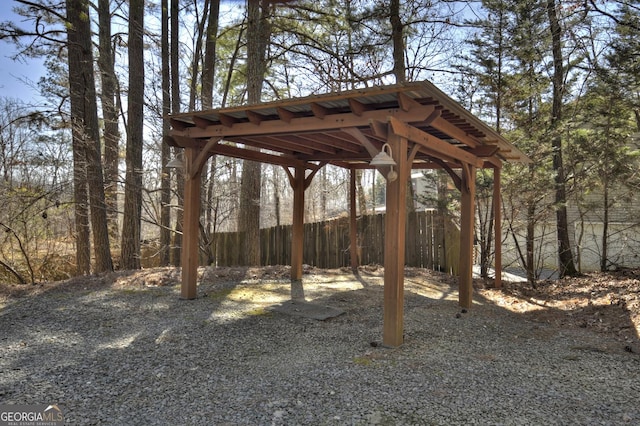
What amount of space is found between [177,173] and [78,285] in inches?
129

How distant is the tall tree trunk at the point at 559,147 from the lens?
793cm

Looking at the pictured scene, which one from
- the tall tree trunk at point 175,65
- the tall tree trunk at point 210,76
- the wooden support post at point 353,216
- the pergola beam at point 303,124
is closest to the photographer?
the pergola beam at point 303,124

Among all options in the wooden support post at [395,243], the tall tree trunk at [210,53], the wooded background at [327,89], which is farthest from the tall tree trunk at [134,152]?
the wooden support post at [395,243]

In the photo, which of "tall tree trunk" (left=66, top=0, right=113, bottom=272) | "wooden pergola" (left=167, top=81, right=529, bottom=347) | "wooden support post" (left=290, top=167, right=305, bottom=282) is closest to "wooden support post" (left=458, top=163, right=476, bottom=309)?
"wooden pergola" (left=167, top=81, right=529, bottom=347)

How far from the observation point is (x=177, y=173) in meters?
9.04

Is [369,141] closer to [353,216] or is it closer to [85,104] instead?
[353,216]

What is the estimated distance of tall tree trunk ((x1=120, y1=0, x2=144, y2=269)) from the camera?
8562 mm

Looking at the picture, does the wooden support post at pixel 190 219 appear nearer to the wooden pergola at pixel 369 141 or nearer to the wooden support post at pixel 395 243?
the wooden pergola at pixel 369 141

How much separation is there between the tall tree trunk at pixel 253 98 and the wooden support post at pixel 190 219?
10.3 ft

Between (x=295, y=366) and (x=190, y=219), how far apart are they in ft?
9.35

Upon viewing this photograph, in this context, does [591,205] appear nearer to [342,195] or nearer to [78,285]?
[78,285]

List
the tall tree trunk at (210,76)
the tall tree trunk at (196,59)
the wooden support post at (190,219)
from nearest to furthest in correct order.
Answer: the wooden support post at (190,219), the tall tree trunk at (210,76), the tall tree trunk at (196,59)

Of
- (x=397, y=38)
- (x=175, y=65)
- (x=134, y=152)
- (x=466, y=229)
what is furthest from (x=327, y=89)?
(x=466, y=229)

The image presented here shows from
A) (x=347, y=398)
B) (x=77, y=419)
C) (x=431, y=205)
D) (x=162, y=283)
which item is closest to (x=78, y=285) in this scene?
(x=162, y=283)
